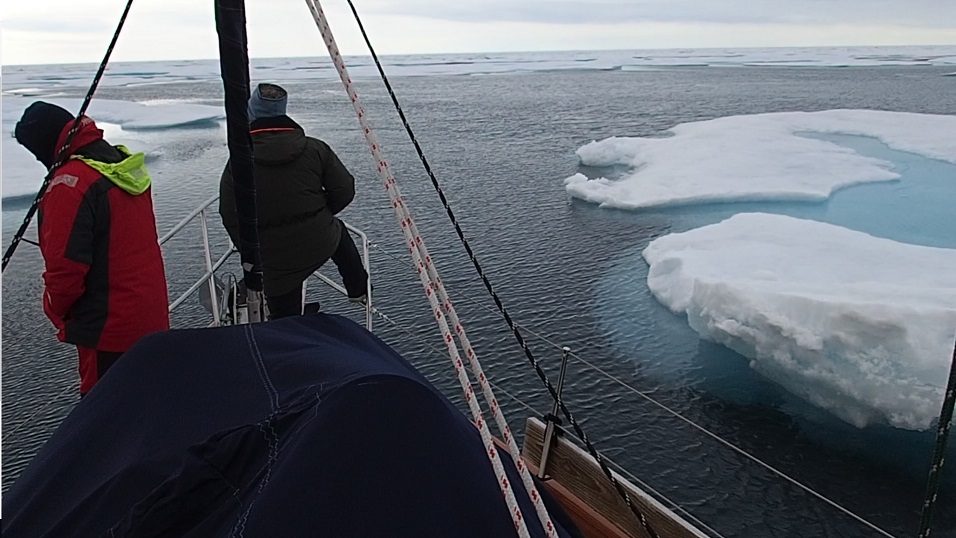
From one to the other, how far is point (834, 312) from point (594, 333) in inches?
91.9

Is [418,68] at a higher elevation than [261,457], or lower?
lower

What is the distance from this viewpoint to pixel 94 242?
88.4 inches

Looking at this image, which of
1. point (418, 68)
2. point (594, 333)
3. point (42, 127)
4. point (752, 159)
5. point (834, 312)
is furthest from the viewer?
point (418, 68)

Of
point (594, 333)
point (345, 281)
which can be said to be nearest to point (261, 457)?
point (345, 281)

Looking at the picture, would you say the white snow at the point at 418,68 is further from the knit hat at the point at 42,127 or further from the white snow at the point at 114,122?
the knit hat at the point at 42,127

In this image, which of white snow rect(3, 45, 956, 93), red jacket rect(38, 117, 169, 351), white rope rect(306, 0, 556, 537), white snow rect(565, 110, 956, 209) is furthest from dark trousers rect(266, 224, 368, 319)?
white snow rect(3, 45, 956, 93)

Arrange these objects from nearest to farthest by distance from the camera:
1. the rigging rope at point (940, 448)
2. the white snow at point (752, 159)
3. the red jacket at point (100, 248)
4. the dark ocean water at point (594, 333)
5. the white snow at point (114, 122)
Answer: the rigging rope at point (940, 448)
the red jacket at point (100, 248)
the dark ocean water at point (594, 333)
the white snow at point (752, 159)
the white snow at point (114, 122)

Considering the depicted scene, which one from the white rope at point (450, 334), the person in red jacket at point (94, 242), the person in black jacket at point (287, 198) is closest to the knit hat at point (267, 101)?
the person in black jacket at point (287, 198)

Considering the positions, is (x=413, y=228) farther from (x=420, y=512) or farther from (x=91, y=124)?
(x=91, y=124)

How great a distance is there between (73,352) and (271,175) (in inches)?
221

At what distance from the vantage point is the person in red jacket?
7.03 feet

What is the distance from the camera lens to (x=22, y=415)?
6.08 meters

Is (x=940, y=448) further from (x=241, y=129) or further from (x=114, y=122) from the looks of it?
(x=114, y=122)

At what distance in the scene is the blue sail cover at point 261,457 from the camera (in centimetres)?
102
